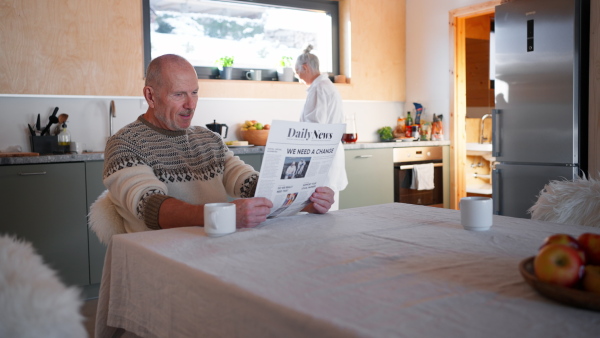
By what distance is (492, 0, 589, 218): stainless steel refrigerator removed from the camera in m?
3.65

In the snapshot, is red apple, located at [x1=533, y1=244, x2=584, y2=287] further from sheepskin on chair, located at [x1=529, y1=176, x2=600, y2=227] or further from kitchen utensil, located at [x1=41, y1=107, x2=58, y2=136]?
kitchen utensil, located at [x1=41, y1=107, x2=58, y2=136]

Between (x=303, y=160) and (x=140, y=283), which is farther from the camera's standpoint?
(x=303, y=160)

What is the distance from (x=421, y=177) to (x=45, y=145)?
2.97 metres

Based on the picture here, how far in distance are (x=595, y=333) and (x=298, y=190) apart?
1.03 m

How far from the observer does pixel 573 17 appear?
3.60 meters

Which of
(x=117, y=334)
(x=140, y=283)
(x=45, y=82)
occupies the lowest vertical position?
(x=117, y=334)

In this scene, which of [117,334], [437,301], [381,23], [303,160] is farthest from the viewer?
[381,23]

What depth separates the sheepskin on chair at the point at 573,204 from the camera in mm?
1815

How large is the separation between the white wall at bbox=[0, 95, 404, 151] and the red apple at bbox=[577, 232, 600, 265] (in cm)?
339

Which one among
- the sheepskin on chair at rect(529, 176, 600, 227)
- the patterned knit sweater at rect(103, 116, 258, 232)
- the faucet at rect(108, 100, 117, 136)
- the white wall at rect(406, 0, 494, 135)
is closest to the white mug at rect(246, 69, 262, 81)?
the faucet at rect(108, 100, 117, 136)

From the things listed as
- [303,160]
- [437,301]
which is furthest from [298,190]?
[437,301]

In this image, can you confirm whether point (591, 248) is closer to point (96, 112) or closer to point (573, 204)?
point (573, 204)

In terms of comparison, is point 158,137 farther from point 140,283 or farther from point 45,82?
point 45,82

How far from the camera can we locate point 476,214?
1.43 m
